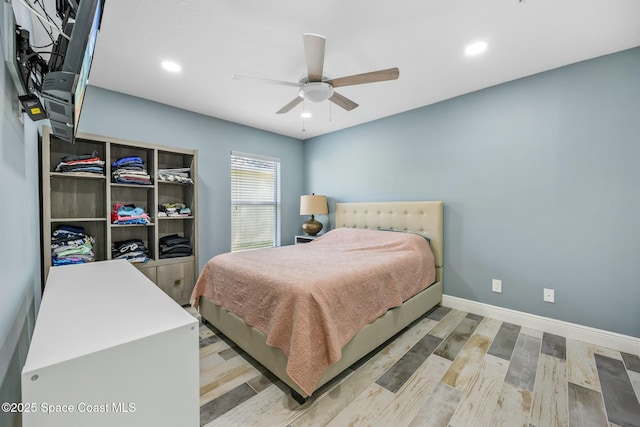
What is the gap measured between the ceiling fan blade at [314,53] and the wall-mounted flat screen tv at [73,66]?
39.0 inches

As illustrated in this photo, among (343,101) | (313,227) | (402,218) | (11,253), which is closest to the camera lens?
(11,253)

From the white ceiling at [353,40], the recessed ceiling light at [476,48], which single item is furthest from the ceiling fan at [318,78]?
the recessed ceiling light at [476,48]

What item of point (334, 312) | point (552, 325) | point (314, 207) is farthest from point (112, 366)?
point (314, 207)

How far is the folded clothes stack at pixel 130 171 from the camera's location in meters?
2.64

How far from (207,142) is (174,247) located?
146cm

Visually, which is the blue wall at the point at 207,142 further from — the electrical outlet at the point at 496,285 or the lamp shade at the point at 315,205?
the electrical outlet at the point at 496,285

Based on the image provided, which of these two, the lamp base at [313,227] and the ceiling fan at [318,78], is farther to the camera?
the lamp base at [313,227]

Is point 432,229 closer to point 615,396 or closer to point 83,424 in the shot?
point 615,396

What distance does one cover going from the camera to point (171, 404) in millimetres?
766

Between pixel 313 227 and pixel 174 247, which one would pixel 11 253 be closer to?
pixel 174 247

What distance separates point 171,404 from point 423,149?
10.9 feet

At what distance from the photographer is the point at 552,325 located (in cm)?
238

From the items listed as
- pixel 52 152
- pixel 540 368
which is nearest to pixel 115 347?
pixel 540 368

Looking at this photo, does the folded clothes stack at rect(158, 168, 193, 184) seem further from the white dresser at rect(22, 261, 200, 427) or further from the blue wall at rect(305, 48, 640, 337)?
the blue wall at rect(305, 48, 640, 337)
